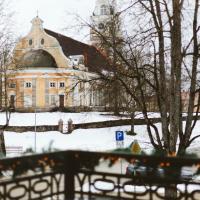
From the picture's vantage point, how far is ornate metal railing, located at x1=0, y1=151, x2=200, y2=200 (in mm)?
5004

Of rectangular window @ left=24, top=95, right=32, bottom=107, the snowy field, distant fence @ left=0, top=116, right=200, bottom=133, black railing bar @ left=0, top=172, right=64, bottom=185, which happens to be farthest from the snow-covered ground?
black railing bar @ left=0, top=172, right=64, bottom=185

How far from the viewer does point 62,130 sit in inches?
1769

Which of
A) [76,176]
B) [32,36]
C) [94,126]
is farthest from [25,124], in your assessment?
[76,176]

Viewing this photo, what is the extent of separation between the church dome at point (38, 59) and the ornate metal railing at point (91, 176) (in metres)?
53.8

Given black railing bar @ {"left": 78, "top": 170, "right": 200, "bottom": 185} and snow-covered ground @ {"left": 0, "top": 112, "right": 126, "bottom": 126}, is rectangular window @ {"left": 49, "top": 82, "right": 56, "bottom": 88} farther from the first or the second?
black railing bar @ {"left": 78, "top": 170, "right": 200, "bottom": 185}

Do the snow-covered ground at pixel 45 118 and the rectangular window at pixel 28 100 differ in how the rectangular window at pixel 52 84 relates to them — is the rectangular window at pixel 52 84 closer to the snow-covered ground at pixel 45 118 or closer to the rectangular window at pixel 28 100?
the rectangular window at pixel 28 100

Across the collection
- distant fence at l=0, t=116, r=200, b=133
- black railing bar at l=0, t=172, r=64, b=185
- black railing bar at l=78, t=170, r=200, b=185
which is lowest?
distant fence at l=0, t=116, r=200, b=133

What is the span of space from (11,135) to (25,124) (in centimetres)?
396

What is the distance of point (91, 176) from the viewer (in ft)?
18.4

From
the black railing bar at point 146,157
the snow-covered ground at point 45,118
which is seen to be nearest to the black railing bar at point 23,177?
the black railing bar at point 146,157

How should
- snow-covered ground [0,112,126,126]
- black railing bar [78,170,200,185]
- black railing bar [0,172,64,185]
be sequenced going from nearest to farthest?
black railing bar [0,172,64,185], black railing bar [78,170,200,185], snow-covered ground [0,112,126,126]

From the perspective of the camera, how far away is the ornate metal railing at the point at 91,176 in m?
5.00

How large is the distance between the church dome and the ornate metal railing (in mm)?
53805

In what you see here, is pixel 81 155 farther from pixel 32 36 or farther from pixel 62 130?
pixel 32 36
